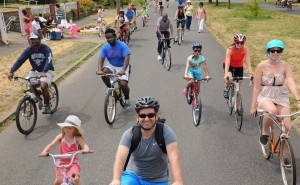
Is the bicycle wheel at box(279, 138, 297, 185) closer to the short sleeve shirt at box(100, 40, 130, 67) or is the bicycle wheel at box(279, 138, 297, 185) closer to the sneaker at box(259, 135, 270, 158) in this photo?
the sneaker at box(259, 135, 270, 158)

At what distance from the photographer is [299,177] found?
5.45 meters

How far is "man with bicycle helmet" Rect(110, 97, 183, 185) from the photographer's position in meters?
3.77

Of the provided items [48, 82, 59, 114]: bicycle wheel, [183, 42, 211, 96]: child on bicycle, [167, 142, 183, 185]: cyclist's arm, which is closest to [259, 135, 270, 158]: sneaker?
[183, 42, 211, 96]: child on bicycle

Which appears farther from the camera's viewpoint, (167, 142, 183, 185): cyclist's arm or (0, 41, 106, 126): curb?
(0, 41, 106, 126): curb

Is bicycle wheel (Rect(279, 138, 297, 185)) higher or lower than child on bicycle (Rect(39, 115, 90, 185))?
lower

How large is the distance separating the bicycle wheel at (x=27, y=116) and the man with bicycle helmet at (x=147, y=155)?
13.3 ft

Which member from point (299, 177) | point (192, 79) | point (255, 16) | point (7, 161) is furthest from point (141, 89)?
point (255, 16)

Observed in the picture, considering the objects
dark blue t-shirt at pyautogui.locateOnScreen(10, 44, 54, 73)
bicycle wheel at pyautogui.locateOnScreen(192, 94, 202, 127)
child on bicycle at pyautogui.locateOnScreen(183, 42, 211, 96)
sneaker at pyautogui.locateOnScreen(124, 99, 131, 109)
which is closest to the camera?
bicycle wheel at pyautogui.locateOnScreen(192, 94, 202, 127)

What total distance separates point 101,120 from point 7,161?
2479 mm

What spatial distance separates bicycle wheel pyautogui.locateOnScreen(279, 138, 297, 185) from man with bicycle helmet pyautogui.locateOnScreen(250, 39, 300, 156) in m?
0.55

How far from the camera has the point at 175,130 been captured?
7531 mm

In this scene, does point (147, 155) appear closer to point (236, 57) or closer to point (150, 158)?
point (150, 158)

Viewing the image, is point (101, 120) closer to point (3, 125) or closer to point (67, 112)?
point (67, 112)

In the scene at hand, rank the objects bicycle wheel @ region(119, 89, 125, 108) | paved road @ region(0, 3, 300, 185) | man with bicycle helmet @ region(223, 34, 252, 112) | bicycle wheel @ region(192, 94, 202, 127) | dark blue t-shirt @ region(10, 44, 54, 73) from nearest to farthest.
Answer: paved road @ region(0, 3, 300, 185) → man with bicycle helmet @ region(223, 34, 252, 112) → bicycle wheel @ region(192, 94, 202, 127) → dark blue t-shirt @ region(10, 44, 54, 73) → bicycle wheel @ region(119, 89, 125, 108)
